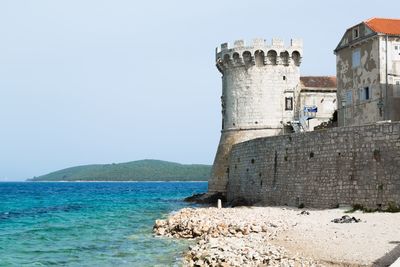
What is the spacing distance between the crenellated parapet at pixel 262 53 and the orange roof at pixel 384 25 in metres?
8.25

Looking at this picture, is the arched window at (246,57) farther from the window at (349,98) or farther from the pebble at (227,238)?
the pebble at (227,238)

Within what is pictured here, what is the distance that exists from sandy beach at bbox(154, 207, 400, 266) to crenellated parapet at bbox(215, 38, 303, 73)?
57.4 feet

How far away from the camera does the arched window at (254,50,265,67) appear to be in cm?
4103

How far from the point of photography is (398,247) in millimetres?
14633

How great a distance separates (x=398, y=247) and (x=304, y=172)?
12520mm

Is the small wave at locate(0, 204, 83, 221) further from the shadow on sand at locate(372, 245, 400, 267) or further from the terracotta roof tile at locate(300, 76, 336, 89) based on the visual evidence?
the shadow on sand at locate(372, 245, 400, 267)

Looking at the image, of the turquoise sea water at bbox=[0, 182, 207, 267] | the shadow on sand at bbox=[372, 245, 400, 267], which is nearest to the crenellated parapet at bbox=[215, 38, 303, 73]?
the turquoise sea water at bbox=[0, 182, 207, 267]

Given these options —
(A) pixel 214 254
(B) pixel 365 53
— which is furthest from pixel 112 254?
(B) pixel 365 53

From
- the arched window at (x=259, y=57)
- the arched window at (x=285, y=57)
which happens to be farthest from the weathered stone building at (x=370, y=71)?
the arched window at (x=259, y=57)

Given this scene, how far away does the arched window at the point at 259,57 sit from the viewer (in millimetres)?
41031

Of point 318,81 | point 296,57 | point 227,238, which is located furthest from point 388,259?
point 318,81

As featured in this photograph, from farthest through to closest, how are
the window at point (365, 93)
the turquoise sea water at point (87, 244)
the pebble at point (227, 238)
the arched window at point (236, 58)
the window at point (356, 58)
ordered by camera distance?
the arched window at point (236, 58) < the window at point (356, 58) < the window at point (365, 93) < the turquoise sea water at point (87, 244) < the pebble at point (227, 238)

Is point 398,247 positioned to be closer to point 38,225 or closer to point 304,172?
point 304,172

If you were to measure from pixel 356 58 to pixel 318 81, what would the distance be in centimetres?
1150
